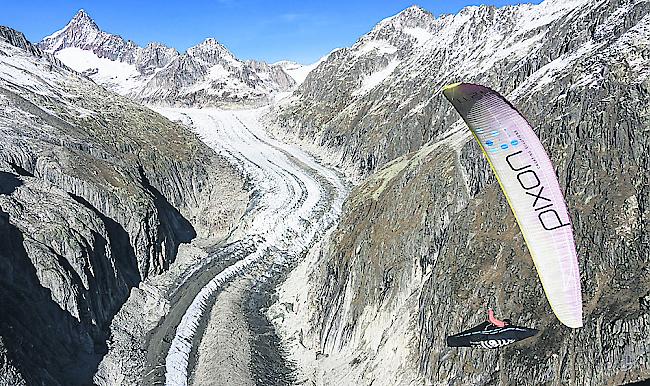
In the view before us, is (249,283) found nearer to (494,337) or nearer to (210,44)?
(494,337)

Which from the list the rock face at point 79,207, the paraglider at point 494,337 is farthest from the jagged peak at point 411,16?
the paraglider at point 494,337

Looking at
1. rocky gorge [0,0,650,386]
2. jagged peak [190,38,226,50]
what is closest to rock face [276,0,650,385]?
rocky gorge [0,0,650,386]

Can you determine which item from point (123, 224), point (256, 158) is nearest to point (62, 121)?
point (123, 224)

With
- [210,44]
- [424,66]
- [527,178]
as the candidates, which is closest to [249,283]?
[527,178]

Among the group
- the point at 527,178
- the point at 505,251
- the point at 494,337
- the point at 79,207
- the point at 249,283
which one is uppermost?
the point at 79,207

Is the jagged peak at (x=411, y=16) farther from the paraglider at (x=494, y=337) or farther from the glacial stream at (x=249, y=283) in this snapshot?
the paraglider at (x=494, y=337)

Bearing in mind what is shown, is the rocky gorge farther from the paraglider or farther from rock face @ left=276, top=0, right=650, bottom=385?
the paraglider

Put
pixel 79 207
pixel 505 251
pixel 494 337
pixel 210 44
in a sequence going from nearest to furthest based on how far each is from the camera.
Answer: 1. pixel 494 337
2. pixel 505 251
3. pixel 79 207
4. pixel 210 44
